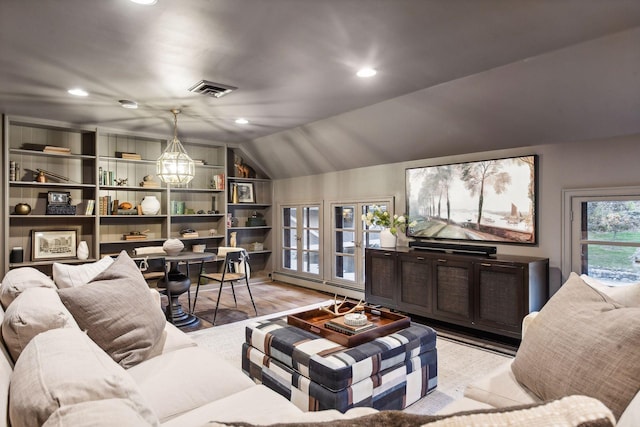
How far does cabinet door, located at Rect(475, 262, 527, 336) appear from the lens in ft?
11.4

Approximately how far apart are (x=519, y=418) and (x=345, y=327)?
2.06m

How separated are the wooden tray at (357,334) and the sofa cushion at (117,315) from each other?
97 cm

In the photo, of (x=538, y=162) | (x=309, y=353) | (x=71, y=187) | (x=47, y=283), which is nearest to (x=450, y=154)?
(x=538, y=162)

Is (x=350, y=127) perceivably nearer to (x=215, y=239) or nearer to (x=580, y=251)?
(x=580, y=251)

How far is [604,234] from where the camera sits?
344cm

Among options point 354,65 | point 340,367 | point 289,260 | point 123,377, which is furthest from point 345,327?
point 289,260

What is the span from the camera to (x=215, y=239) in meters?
6.57

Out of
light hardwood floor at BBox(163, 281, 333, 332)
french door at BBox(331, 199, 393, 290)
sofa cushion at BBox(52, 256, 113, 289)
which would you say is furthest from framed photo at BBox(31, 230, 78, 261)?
french door at BBox(331, 199, 393, 290)

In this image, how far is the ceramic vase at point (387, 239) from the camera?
4.82m

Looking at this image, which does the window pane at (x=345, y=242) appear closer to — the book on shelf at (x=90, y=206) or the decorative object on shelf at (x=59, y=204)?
the book on shelf at (x=90, y=206)

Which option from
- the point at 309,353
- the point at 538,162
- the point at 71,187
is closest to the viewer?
the point at 309,353

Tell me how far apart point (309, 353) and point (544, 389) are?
1220mm

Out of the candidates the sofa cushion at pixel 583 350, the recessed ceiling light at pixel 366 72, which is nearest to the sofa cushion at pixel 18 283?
the sofa cushion at pixel 583 350

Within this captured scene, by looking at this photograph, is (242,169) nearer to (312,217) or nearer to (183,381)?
(312,217)
